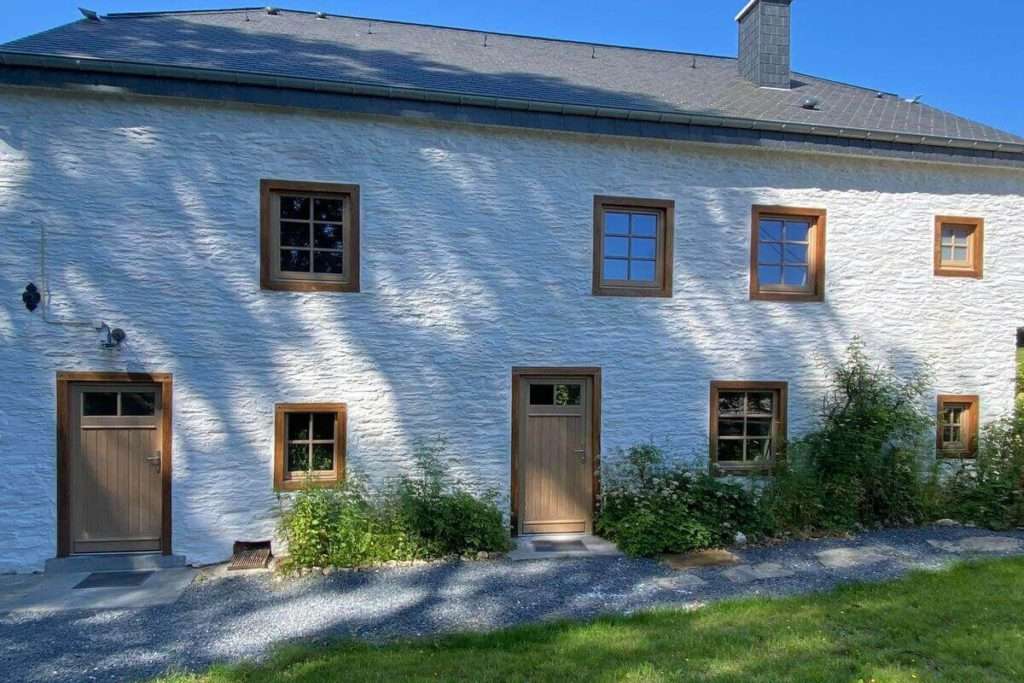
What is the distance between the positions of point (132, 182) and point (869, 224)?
29.9ft

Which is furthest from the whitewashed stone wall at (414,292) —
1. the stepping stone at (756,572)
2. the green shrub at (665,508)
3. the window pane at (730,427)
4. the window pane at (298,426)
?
the stepping stone at (756,572)

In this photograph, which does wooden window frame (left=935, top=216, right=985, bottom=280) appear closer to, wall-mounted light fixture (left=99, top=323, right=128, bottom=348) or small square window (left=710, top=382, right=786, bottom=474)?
small square window (left=710, top=382, right=786, bottom=474)

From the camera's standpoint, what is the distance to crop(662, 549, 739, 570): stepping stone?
5910 mm

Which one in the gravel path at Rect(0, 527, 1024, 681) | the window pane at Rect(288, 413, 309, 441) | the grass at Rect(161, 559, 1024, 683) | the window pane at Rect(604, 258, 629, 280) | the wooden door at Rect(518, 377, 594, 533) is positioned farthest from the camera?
the window pane at Rect(604, 258, 629, 280)

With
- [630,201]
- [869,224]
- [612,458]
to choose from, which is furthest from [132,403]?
[869,224]

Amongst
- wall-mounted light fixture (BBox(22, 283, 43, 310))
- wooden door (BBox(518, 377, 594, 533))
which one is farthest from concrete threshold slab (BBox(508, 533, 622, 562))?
wall-mounted light fixture (BBox(22, 283, 43, 310))

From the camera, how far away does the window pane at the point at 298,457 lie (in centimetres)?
639

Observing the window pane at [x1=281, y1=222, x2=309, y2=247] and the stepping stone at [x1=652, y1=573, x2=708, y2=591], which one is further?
the window pane at [x1=281, y1=222, x2=309, y2=247]

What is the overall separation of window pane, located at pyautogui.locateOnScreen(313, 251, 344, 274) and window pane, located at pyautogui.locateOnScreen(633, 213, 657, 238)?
3.70 m

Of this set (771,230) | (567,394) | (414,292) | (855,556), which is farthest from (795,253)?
(414,292)

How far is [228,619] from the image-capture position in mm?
4707

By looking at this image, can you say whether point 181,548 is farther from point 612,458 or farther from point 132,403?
point 612,458

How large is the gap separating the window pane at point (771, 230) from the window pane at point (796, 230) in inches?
4.2

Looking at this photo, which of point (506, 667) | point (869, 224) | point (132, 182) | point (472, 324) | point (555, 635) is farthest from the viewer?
point (869, 224)
